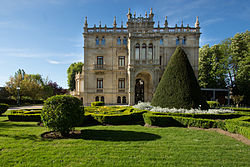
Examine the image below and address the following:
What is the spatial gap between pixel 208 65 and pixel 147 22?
64.6 feet

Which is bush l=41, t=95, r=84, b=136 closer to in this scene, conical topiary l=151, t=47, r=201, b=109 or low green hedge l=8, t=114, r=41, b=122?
low green hedge l=8, t=114, r=41, b=122

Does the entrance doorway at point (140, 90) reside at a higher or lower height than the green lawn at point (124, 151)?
higher

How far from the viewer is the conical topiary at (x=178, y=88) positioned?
1386cm

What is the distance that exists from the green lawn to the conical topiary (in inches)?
231

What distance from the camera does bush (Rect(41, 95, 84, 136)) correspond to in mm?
7910

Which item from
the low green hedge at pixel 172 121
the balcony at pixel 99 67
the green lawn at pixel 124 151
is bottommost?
the green lawn at pixel 124 151

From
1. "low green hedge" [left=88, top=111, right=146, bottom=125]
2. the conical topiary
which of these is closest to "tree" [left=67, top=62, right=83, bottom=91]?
the conical topiary

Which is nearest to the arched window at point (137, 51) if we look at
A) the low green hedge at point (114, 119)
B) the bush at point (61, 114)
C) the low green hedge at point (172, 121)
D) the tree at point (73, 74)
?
the low green hedge at point (114, 119)

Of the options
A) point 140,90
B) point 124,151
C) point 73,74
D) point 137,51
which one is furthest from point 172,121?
point 73,74

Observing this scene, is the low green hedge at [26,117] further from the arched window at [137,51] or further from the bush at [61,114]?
the arched window at [137,51]

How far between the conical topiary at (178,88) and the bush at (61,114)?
9.25 meters

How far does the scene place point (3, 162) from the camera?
208 inches

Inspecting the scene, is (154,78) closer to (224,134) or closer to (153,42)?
(153,42)

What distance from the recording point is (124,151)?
625 centimetres
